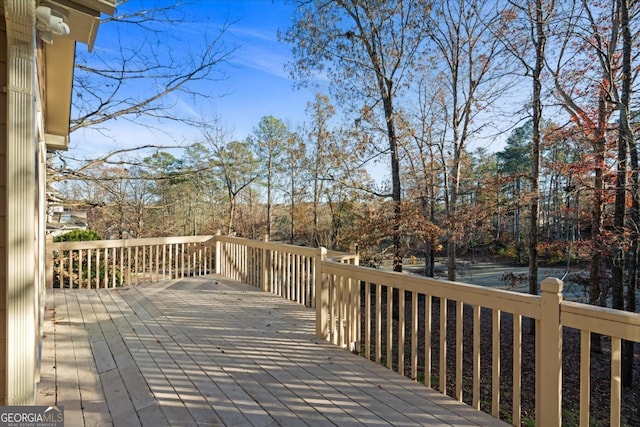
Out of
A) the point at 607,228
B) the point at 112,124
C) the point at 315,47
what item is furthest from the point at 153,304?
the point at 607,228

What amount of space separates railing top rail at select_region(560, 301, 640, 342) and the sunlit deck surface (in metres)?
0.84

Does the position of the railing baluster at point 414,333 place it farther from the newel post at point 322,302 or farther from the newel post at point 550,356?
the newel post at point 322,302

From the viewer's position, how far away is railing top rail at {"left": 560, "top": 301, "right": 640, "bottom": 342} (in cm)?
157

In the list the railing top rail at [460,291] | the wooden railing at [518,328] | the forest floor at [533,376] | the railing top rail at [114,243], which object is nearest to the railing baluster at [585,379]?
the wooden railing at [518,328]

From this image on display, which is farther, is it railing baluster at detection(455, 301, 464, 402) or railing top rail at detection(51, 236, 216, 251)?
railing top rail at detection(51, 236, 216, 251)

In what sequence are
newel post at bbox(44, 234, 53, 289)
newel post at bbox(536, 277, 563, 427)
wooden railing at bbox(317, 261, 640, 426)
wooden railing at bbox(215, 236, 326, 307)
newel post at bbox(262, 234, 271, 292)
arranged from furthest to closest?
newel post at bbox(262, 234, 271, 292)
newel post at bbox(44, 234, 53, 289)
wooden railing at bbox(215, 236, 326, 307)
newel post at bbox(536, 277, 563, 427)
wooden railing at bbox(317, 261, 640, 426)

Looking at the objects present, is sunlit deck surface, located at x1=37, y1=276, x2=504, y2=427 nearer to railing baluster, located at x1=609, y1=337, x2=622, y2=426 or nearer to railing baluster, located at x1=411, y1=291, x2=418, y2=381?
railing baluster, located at x1=411, y1=291, x2=418, y2=381

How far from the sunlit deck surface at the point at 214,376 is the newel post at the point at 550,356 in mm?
362

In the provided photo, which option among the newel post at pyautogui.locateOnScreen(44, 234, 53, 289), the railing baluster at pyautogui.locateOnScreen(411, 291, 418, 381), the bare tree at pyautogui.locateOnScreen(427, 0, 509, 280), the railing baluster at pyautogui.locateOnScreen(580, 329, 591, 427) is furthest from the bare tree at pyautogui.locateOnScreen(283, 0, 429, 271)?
the railing baluster at pyautogui.locateOnScreen(580, 329, 591, 427)

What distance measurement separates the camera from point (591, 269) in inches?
289

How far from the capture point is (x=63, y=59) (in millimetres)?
3209

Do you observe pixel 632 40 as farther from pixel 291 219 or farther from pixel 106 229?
pixel 106 229

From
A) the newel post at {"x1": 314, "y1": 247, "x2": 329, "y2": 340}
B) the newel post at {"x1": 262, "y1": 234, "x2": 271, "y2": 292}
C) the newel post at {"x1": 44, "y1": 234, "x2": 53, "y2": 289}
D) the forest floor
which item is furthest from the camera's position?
the newel post at {"x1": 262, "y1": 234, "x2": 271, "y2": 292}

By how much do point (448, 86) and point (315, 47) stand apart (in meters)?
3.90
